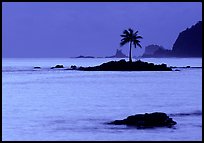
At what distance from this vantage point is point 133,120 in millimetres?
18125

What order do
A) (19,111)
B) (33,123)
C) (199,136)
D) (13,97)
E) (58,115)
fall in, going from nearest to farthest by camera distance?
1. (199,136)
2. (33,123)
3. (58,115)
4. (19,111)
5. (13,97)

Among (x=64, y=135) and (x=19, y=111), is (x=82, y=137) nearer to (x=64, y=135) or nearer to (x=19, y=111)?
(x=64, y=135)

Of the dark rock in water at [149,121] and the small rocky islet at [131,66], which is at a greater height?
the small rocky islet at [131,66]

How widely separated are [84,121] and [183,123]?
4.95m

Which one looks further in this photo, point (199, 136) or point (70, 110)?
point (70, 110)

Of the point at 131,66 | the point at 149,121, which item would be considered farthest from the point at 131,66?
the point at 149,121

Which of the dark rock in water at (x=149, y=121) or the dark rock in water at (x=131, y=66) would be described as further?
the dark rock in water at (x=131, y=66)

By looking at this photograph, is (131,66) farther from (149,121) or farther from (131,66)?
(149,121)

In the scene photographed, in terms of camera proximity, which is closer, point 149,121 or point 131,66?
point 149,121

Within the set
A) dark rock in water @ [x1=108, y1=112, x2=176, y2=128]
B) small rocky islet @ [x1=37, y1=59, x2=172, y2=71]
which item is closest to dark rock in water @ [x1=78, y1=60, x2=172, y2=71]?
small rocky islet @ [x1=37, y1=59, x2=172, y2=71]

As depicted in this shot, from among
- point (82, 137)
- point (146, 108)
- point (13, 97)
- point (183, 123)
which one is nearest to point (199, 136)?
point (183, 123)

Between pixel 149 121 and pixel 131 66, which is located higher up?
pixel 131 66

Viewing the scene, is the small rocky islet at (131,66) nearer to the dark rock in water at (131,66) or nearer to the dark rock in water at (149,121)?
the dark rock in water at (131,66)

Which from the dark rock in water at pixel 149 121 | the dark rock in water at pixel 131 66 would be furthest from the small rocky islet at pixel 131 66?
the dark rock in water at pixel 149 121
